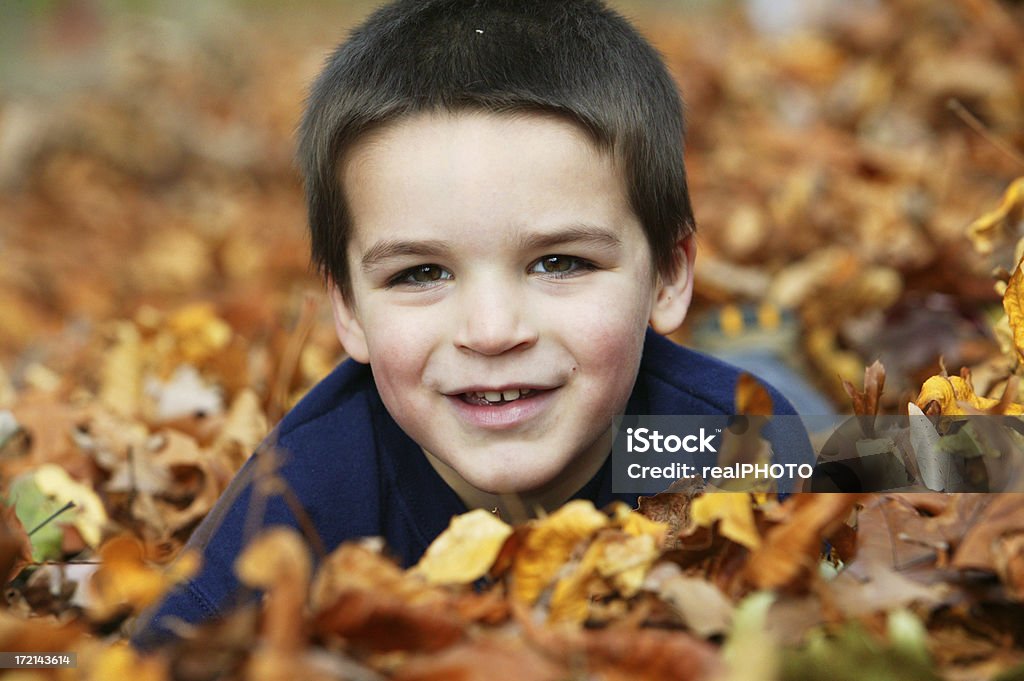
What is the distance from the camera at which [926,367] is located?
2.88 metres

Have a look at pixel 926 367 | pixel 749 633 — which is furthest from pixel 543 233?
pixel 926 367

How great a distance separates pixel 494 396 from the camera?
74.9 inches

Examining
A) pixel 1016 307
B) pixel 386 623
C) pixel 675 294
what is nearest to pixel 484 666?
pixel 386 623

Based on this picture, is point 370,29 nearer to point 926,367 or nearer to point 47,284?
point 926,367

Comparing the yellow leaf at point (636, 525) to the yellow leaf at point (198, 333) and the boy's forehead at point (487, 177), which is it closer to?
the boy's forehead at point (487, 177)

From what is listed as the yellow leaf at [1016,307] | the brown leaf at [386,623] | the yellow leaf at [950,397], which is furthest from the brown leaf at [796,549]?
the yellow leaf at [1016,307]

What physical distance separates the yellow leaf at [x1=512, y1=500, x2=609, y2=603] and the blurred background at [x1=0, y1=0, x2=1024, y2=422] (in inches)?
37.9

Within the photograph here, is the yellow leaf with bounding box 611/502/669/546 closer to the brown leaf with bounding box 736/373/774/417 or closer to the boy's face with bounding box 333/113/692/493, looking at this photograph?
the brown leaf with bounding box 736/373/774/417

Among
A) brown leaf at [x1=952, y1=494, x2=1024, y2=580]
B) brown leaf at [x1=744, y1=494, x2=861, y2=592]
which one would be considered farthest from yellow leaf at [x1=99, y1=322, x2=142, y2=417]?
brown leaf at [x1=952, y1=494, x2=1024, y2=580]

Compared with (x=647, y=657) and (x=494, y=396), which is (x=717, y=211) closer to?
(x=494, y=396)

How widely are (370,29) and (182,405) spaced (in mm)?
1290

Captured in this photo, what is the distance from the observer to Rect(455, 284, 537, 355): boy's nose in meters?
1.78

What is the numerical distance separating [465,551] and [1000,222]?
4.87 feet

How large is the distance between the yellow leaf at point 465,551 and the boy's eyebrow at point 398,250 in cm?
57
